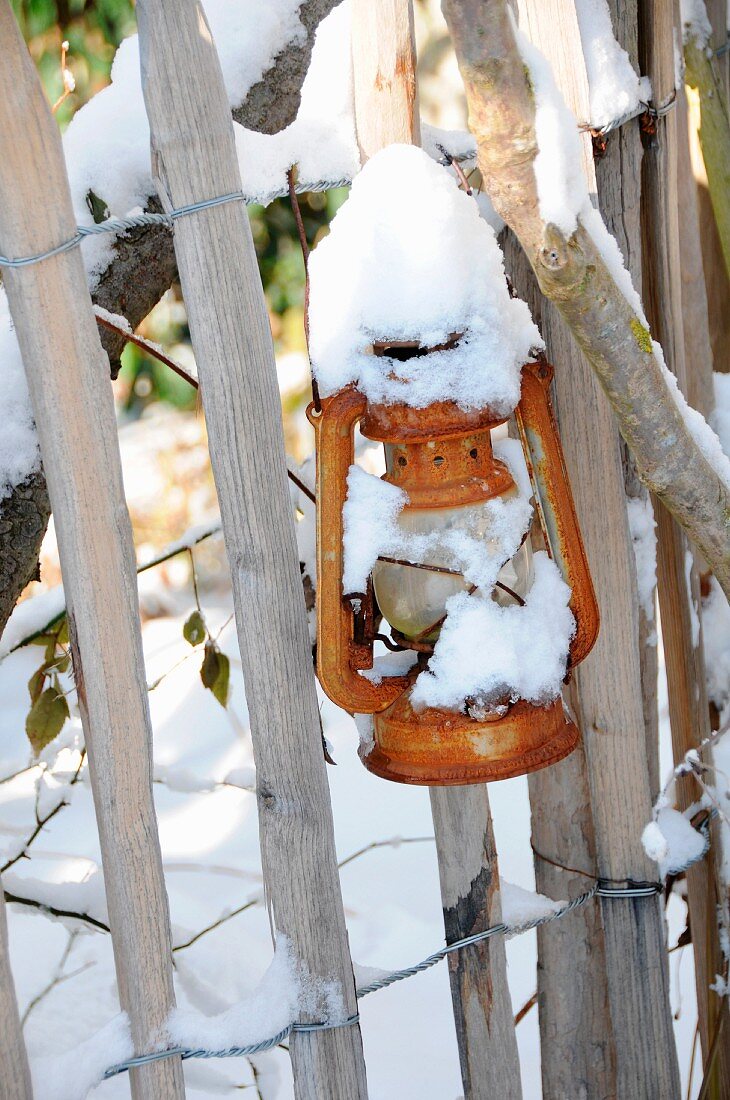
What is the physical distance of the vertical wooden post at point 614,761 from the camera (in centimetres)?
120

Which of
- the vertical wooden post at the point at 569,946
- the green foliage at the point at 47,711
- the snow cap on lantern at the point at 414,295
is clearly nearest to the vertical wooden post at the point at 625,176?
the vertical wooden post at the point at 569,946

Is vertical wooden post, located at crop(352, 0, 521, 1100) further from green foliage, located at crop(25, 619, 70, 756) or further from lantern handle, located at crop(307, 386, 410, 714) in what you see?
green foliage, located at crop(25, 619, 70, 756)

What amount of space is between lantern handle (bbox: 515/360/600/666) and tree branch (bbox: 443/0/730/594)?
0.18 feet

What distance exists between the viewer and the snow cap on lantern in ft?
2.81

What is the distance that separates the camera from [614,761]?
125cm

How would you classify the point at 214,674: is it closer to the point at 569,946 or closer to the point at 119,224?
the point at 569,946

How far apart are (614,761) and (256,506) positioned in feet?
1.81

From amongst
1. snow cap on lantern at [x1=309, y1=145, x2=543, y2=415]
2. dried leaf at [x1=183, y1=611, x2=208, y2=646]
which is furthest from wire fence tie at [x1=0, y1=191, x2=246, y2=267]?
dried leaf at [x1=183, y1=611, x2=208, y2=646]

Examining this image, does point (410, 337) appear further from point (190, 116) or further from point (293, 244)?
point (293, 244)

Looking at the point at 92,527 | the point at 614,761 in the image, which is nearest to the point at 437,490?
the point at 92,527

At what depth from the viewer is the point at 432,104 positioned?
3.98 meters

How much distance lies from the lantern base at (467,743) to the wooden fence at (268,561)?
0.14m

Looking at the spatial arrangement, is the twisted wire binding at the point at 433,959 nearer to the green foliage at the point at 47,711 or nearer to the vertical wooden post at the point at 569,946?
the vertical wooden post at the point at 569,946

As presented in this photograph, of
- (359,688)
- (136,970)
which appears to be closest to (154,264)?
(359,688)
